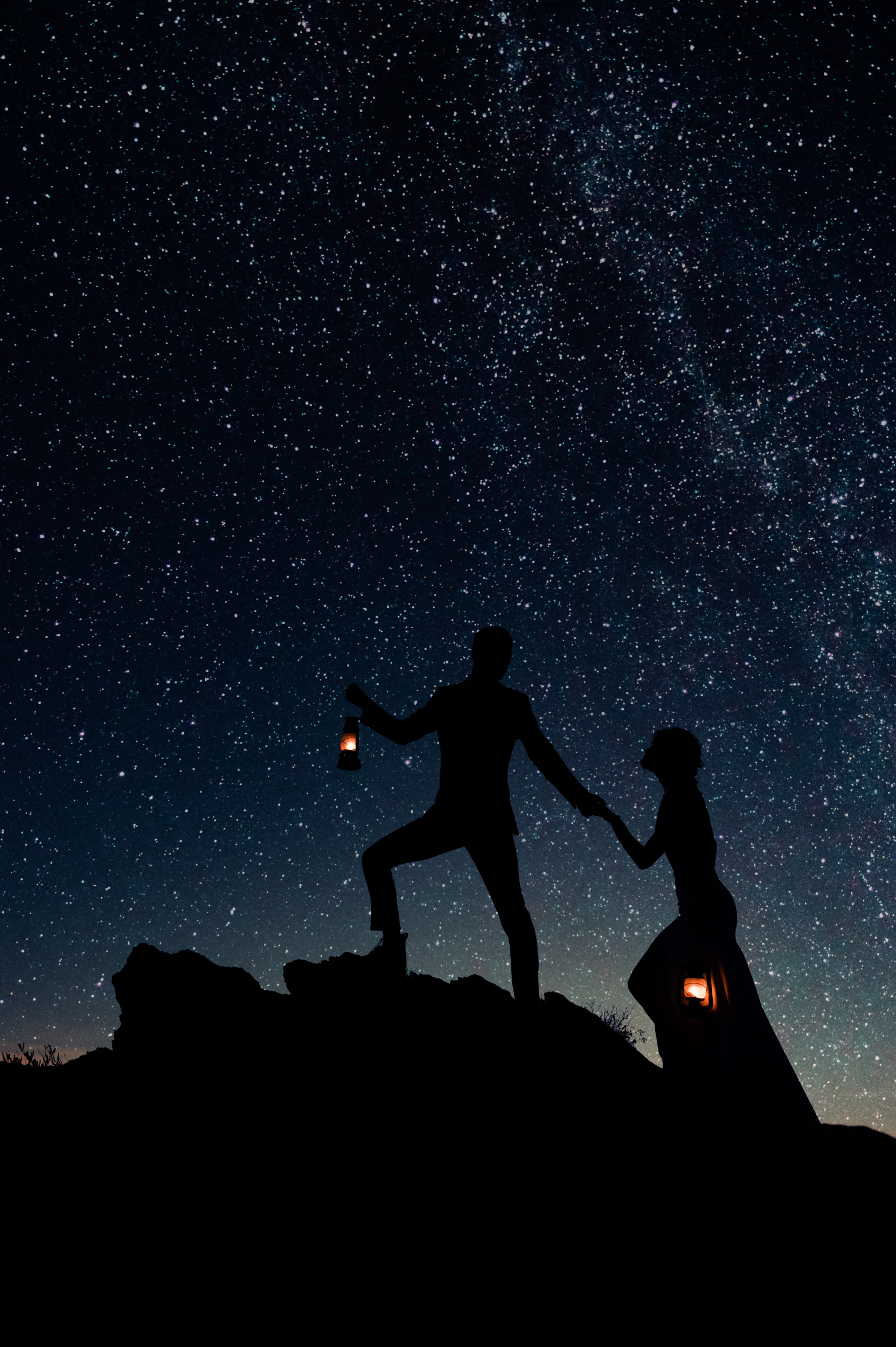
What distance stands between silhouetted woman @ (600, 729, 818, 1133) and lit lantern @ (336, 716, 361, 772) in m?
1.57

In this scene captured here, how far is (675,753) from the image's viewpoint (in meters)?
5.06

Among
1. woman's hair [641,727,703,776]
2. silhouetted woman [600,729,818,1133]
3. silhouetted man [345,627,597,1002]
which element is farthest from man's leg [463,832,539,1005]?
woman's hair [641,727,703,776]

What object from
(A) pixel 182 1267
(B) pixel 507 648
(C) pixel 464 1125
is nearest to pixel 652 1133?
(C) pixel 464 1125

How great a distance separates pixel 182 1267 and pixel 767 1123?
10.6 ft

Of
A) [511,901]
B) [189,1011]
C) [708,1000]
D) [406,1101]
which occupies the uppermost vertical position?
[511,901]

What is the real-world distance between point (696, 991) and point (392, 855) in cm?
191

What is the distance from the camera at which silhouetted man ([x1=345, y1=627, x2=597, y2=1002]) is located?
432cm

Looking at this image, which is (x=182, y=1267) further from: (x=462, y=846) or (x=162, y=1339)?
(x=462, y=846)

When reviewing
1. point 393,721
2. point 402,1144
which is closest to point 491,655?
point 393,721

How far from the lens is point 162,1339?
89.9 inches

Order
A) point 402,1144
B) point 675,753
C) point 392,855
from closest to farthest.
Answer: point 402,1144, point 392,855, point 675,753

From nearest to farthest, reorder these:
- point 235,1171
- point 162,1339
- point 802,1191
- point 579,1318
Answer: point 162,1339 → point 579,1318 → point 235,1171 → point 802,1191

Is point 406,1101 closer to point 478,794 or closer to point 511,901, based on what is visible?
point 511,901

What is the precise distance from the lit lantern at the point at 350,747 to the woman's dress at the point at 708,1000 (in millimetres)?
2008
